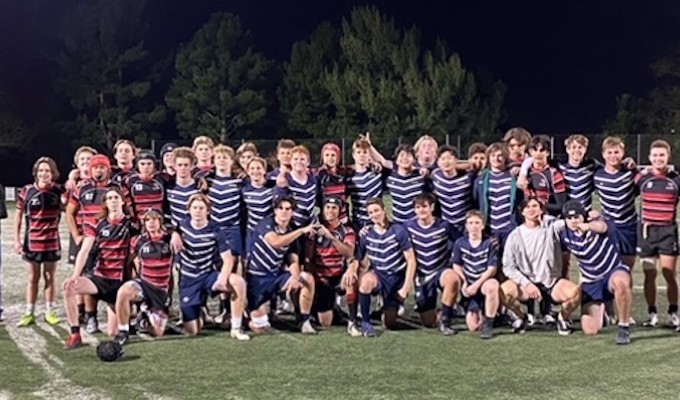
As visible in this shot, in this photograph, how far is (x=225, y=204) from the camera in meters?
7.03

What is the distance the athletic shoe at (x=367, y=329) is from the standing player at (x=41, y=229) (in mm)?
2556

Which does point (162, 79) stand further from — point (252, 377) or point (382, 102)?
point (252, 377)

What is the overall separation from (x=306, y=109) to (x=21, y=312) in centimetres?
2948

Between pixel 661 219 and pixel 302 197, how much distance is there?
2785 millimetres

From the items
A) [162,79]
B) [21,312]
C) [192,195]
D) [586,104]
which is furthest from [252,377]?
[586,104]

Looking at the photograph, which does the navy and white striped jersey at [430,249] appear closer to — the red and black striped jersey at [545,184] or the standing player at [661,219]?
the red and black striped jersey at [545,184]

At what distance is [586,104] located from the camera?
155ft

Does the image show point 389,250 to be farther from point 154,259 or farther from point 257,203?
point 154,259

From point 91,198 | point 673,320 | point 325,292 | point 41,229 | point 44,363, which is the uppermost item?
point 91,198

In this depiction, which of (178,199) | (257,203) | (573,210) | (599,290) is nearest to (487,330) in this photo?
(599,290)

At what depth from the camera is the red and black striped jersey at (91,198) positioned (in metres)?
6.83

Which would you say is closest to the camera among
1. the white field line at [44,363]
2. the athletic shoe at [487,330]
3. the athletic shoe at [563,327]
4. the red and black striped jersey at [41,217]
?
the white field line at [44,363]

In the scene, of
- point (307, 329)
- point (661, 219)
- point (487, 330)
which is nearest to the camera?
point (487, 330)

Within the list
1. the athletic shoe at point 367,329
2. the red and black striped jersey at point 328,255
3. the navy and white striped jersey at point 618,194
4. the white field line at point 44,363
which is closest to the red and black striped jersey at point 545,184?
the navy and white striped jersey at point 618,194
